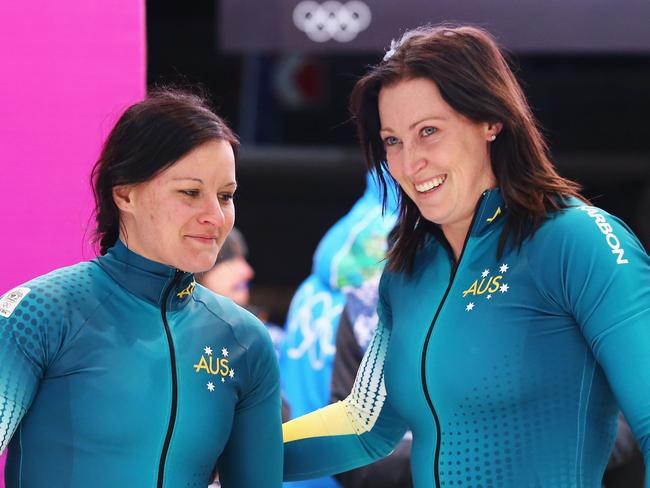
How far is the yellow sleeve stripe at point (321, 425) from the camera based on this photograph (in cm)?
241

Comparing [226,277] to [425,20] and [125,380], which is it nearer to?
[425,20]

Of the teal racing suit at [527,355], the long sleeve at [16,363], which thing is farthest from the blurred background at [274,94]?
the teal racing suit at [527,355]

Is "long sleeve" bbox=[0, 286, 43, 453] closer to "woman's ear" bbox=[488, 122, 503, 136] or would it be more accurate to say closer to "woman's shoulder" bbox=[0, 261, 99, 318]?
"woman's shoulder" bbox=[0, 261, 99, 318]

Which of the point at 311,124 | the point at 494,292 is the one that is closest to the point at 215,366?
the point at 494,292

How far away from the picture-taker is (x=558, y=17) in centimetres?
403

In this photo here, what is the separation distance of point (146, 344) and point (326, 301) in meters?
1.72

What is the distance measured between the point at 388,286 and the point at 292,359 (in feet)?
4.43

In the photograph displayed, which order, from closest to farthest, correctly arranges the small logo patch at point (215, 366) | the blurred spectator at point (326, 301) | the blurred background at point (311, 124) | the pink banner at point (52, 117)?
the small logo patch at point (215, 366) < the pink banner at point (52, 117) < the blurred spectator at point (326, 301) < the blurred background at point (311, 124)

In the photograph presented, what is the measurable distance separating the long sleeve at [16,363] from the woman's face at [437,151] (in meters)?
0.80

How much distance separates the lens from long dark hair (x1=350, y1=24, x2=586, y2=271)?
2121 mm

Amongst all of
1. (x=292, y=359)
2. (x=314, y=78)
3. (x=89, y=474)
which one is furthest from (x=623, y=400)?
(x=314, y=78)

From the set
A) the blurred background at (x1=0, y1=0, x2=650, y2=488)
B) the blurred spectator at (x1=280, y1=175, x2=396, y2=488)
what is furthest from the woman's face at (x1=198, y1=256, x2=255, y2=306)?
the blurred background at (x1=0, y1=0, x2=650, y2=488)

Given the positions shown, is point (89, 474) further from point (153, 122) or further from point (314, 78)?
point (314, 78)

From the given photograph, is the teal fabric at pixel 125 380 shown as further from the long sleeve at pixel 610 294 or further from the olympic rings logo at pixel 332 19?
the olympic rings logo at pixel 332 19
